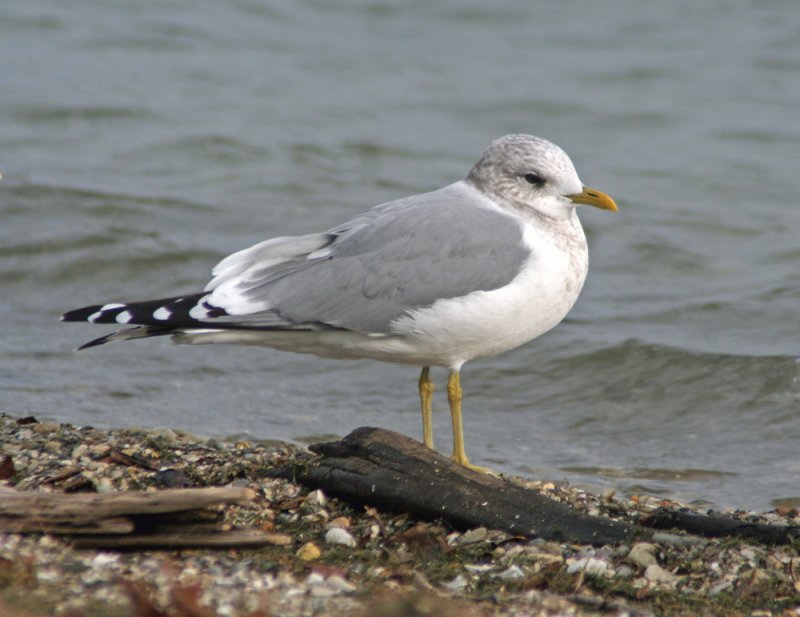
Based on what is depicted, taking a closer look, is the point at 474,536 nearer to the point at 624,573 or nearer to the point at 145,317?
the point at 624,573

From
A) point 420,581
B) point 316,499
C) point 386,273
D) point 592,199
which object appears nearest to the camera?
point 420,581

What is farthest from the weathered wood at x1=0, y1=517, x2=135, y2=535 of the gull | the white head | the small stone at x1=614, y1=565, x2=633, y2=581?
the white head

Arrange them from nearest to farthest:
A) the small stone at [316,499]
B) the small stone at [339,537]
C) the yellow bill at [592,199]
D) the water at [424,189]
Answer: the small stone at [339,537], the small stone at [316,499], the yellow bill at [592,199], the water at [424,189]

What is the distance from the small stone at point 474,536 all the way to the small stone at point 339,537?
0.39m

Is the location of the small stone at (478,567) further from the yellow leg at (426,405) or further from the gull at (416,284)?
the yellow leg at (426,405)

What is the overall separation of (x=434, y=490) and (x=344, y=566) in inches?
23.0

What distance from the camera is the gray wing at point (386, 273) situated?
5.22 metres

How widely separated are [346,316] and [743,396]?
3.11 metres

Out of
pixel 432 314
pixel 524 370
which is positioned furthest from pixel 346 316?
pixel 524 370

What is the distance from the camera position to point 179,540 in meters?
3.84

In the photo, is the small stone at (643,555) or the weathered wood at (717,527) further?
the weathered wood at (717,527)

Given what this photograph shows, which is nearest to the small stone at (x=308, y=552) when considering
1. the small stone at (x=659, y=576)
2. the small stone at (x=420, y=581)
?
the small stone at (x=420, y=581)

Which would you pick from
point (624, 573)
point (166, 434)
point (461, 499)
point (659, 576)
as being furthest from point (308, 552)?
point (166, 434)

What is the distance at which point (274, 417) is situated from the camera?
691 centimetres
